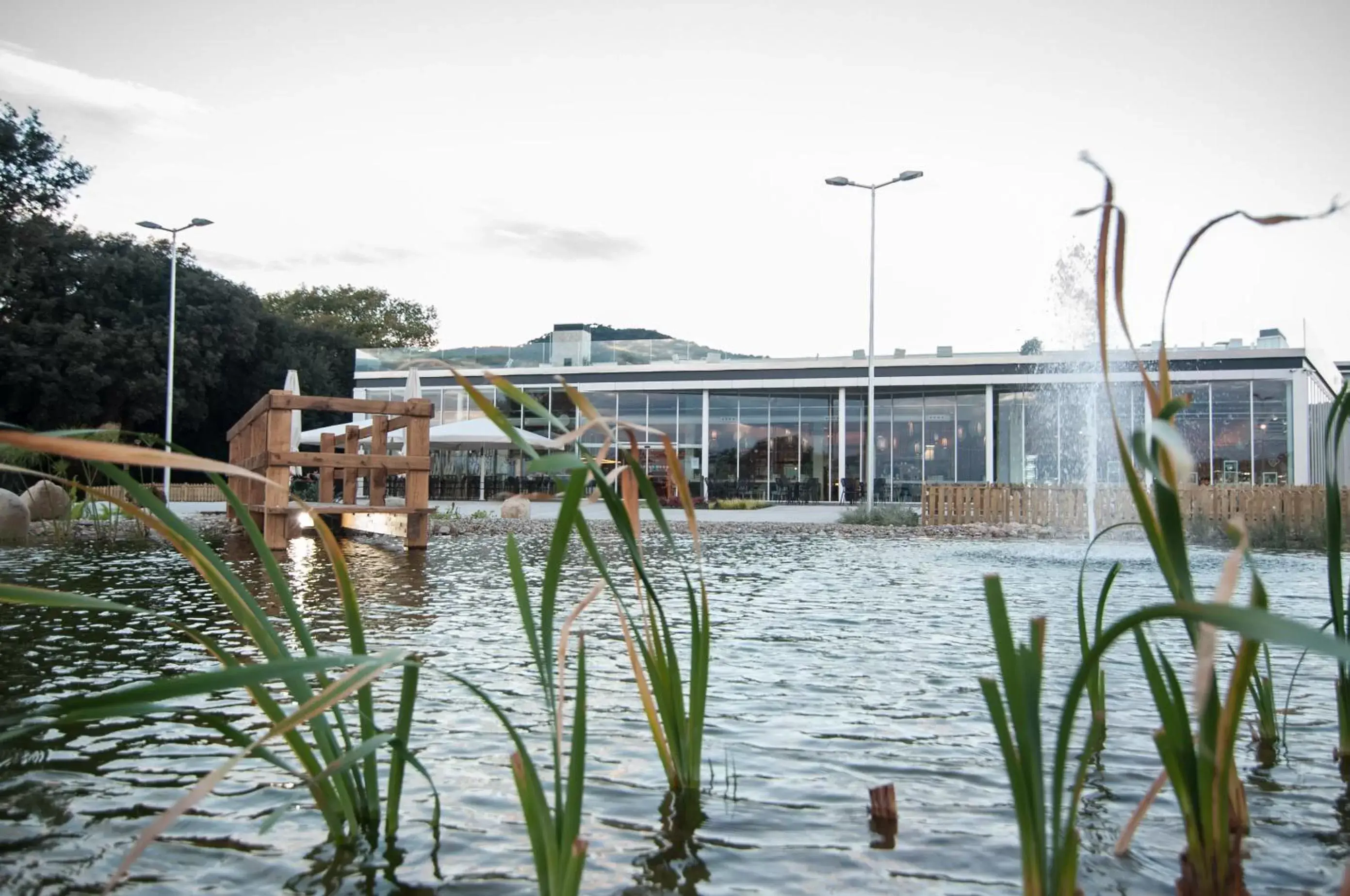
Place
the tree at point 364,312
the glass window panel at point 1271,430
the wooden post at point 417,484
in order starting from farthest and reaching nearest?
the tree at point 364,312
the glass window panel at point 1271,430
the wooden post at point 417,484

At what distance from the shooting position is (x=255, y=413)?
1180 cm

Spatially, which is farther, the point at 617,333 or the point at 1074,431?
the point at 617,333

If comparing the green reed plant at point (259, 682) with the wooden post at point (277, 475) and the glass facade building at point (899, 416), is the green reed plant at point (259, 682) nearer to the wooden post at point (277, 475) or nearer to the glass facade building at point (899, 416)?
the wooden post at point (277, 475)

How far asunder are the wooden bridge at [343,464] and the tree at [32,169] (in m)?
14.5

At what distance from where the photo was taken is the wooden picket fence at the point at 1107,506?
1580 cm

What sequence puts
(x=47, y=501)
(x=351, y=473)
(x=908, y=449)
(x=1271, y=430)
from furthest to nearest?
(x=908, y=449), (x=1271, y=430), (x=47, y=501), (x=351, y=473)

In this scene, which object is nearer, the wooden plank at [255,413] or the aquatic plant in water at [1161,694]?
the aquatic plant in water at [1161,694]

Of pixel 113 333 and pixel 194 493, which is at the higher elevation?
pixel 113 333

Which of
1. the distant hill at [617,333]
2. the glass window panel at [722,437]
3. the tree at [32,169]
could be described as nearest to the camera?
the tree at [32,169]

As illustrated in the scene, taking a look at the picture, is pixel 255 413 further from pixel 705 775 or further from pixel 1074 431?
pixel 1074 431

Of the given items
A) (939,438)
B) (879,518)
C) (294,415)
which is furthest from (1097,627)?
(939,438)

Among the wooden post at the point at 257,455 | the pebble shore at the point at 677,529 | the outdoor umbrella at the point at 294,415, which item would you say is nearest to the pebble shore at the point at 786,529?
the pebble shore at the point at 677,529

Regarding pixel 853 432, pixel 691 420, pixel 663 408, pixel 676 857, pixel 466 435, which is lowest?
Result: pixel 676 857

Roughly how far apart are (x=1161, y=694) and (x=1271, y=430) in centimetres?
3246
